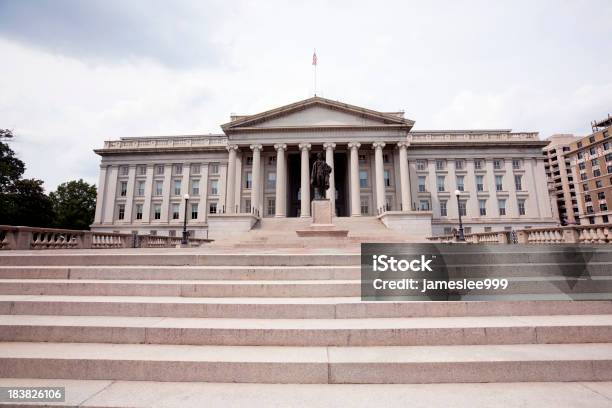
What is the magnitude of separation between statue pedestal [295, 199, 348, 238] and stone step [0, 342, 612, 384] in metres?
13.6

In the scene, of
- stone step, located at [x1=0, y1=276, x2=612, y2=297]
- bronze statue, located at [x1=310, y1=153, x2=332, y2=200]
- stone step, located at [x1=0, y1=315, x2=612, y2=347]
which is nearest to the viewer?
stone step, located at [x1=0, y1=315, x2=612, y2=347]

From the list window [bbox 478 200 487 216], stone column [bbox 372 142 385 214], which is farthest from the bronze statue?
window [bbox 478 200 487 216]

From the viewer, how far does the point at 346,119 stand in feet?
138

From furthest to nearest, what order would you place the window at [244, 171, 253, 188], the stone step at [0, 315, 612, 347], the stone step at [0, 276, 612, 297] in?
the window at [244, 171, 253, 188] → the stone step at [0, 276, 612, 297] → the stone step at [0, 315, 612, 347]

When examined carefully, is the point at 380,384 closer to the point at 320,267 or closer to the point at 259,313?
the point at 259,313

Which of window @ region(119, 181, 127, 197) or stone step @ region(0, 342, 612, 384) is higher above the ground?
window @ region(119, 181, 127, 197)

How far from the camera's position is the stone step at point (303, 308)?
4742 mm

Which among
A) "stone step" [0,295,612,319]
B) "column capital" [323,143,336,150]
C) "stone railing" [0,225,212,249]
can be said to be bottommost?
"stone step" [0,295,612,319]

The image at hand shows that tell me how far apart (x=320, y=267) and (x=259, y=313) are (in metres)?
1.98

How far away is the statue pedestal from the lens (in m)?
17.4

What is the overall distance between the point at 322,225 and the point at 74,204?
62.6 m

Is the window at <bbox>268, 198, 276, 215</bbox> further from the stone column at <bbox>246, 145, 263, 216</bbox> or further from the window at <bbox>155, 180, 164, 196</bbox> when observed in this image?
the window at <bbox>155, 180, 164, 196</bbox>

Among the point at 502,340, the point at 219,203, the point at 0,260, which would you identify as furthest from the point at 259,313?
the point at 219,203

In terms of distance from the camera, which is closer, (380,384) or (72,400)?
(72,400)
